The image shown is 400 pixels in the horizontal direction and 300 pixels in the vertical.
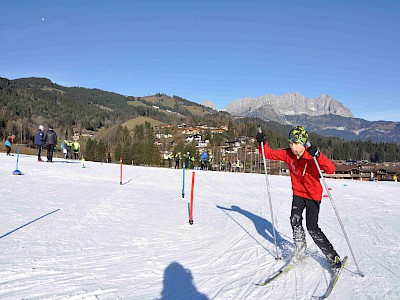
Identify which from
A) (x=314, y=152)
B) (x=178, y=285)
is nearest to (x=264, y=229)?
(x=314, y=152)

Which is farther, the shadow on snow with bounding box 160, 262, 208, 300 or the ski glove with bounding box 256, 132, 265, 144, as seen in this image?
the ski glove with bounding box 256, 132, 265, 144

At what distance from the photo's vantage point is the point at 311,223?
4688mm

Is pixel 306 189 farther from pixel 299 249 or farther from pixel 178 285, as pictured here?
pixel 178 285

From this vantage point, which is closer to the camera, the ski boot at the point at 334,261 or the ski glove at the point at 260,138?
the ski boot at the point at 334,261

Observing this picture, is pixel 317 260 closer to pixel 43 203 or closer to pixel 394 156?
pixel 43 203

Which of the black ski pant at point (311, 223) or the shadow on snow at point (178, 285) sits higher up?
the black ski pant at point (311, 223)

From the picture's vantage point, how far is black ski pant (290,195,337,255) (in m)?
4.53

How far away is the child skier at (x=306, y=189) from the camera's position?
4.49 meters

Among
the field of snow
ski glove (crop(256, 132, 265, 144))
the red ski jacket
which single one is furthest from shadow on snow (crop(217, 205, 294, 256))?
ski glove (crop(256, 132, 265, 144))

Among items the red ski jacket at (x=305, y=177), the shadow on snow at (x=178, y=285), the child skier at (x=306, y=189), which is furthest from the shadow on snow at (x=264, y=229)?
the shadow on snow at (x=178, y=285)

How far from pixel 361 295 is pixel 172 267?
2.40 m

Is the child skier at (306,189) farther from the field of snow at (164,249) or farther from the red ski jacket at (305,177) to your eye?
the field of snow at (164,249)

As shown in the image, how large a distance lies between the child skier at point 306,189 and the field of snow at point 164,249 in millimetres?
333

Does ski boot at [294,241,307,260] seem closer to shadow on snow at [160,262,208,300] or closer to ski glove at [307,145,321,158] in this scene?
ski glove at [307,145,321,158]
